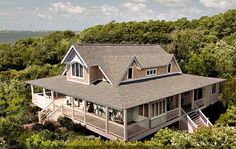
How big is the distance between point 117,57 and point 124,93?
258 inches

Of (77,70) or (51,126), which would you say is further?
(77,70)

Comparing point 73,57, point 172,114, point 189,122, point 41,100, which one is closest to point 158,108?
point 172,114

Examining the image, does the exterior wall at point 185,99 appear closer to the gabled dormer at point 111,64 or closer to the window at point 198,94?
the window at point 198,94

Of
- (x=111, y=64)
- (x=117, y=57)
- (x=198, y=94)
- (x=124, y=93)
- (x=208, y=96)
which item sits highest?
(x=117, y=57)

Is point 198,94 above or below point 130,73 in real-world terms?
below

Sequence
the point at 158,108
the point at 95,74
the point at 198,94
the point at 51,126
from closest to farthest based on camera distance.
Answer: the point at 158,108 < the point at 51,126 < the point at 95,74 < the point at 198,94

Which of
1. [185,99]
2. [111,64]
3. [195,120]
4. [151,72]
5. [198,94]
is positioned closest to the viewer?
[111,64]

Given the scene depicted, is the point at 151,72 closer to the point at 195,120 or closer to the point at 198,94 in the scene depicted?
the point at 198,94

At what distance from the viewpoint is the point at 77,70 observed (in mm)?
26359

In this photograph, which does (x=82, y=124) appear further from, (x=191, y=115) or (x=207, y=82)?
(x=207, y=82)

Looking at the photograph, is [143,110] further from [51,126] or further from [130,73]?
[51,126]

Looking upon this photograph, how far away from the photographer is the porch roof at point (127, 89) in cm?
1974

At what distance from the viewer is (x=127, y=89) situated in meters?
22.4

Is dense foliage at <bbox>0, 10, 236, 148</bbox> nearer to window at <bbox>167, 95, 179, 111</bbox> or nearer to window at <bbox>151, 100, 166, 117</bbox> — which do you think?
window at <bbox>151, 100, 166, 117</bbox>
